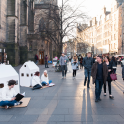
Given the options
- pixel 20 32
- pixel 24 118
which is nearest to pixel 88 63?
pixel 24 118

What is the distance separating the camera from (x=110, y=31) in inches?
2002

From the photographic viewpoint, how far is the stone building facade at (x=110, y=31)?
4481 centimetres

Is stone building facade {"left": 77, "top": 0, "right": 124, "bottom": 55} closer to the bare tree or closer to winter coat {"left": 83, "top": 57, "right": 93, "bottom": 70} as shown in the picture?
the bare tree

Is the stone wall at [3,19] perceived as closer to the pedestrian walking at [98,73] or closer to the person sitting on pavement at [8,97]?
the person sitting on pavement at [8,97]

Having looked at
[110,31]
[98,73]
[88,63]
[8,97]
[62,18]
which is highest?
[110,31]

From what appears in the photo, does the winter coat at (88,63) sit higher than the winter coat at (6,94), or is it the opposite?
the winter coat at (88,63)

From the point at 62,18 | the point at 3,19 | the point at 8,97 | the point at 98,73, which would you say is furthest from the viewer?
the point at 3,19

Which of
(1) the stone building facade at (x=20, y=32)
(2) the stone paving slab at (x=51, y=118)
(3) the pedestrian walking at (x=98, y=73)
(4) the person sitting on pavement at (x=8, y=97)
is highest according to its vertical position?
(1) the stone building facade at (x=20, y=32)

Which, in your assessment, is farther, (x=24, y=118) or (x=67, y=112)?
(x=67, y=112)

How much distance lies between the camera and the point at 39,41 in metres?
30.0

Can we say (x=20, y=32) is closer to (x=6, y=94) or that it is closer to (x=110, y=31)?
(x=6, y=94)

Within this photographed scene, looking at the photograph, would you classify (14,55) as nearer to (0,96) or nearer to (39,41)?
(39,41)

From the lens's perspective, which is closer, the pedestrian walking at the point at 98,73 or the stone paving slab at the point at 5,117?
the stone paving slab at the point at 5,117

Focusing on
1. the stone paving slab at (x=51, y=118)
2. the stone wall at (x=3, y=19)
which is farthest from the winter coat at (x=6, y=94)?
the stone wall at (x=3, y=19)
